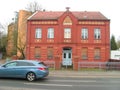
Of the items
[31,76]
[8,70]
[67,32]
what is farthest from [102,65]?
[8,70]

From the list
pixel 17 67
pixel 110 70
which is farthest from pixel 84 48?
pixel 17 67

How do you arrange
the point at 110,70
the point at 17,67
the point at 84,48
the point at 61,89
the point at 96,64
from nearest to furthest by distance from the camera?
the point at 61,89, the point at 17,67, the point at 110,70, the point at 96,64, the point at 84,48

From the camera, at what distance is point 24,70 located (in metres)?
19.2

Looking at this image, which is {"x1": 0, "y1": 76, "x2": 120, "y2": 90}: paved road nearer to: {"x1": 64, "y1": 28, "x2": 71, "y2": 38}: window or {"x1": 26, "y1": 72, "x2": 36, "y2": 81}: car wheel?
{"x1": 26, "y1": 72, "x2": 36, "y2": 81}: car wheel

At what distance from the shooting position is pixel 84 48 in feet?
144

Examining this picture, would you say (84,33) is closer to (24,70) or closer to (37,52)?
(37,52)

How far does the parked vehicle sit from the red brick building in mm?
23801

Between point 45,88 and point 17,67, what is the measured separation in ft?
16.1

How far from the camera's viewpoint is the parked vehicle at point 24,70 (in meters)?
19.2

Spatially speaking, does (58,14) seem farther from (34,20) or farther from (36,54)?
(36,54)

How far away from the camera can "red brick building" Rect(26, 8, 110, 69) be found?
43.6 metres

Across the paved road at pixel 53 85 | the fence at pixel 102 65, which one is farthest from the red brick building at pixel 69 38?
the paved road at pixel 53 85

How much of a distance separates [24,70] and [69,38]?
2534 centimetres

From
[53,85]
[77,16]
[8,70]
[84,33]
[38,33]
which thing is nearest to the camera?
[53,85]
